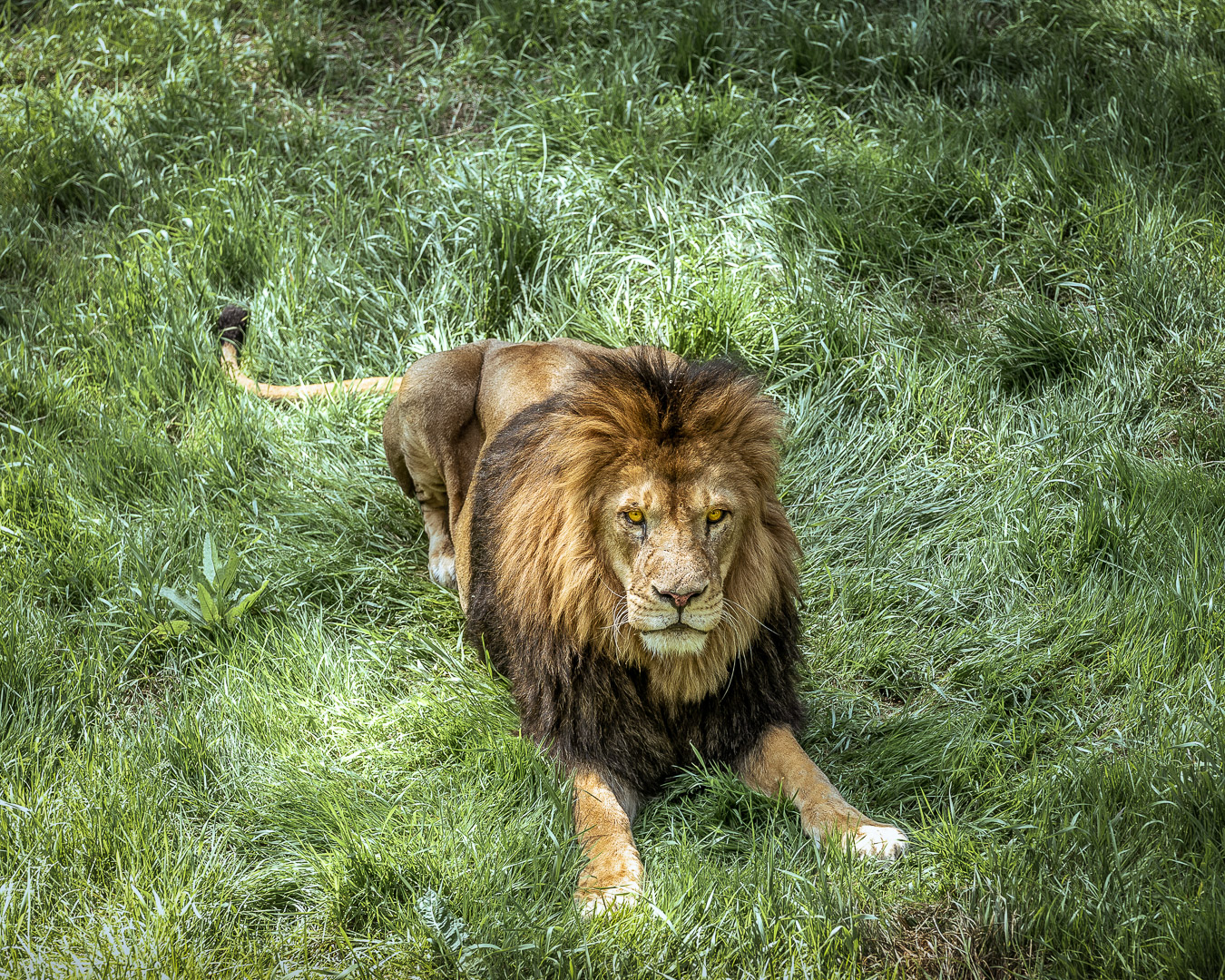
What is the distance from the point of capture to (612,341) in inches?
202

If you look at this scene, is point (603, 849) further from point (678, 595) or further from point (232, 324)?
point (232, 324)

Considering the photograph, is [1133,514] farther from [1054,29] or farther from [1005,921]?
[1054,29]

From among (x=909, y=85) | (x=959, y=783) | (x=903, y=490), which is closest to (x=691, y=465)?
(x=959, y=783)

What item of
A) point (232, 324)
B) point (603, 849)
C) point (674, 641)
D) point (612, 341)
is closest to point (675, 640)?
point (674, 641)

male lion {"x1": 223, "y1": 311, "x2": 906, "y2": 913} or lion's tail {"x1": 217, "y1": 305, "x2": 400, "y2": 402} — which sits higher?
male lion {"x1": 223, "y1": 311, "x2": 906, "y2": 913}

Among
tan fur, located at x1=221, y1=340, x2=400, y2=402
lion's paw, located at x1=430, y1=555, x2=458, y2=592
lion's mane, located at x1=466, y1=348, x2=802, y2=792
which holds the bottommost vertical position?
lion's paw, located at x1=430, y1=555, x2=458, y2=592

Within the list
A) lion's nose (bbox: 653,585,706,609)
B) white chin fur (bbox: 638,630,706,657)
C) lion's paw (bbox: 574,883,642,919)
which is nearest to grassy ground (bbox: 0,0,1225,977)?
lion's paw (bbox: 574,883,642,919)

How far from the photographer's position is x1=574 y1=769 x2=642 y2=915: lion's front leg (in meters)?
2.99

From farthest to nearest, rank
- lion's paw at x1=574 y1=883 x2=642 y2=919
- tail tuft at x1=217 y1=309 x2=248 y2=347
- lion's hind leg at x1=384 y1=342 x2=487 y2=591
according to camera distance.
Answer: tail tuft at x1=217 y1=309 x2=248 y2=347, lion's hind leg at x1=384 y1=342 x2=487 y2=591, lion's paw at x1=574 y1=883 x2=642 y2=919

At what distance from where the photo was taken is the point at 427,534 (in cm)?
479

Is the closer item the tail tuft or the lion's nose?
the lion's nose

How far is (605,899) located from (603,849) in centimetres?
22

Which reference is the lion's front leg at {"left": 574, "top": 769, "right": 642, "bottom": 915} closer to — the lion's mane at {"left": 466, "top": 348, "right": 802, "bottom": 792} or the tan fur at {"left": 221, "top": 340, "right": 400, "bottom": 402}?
the lion's mane at {"left": 466, "top": 348, "right": 802, "bottom": 792}

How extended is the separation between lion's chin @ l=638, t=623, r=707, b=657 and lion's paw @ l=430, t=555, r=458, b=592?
1.49 meters
